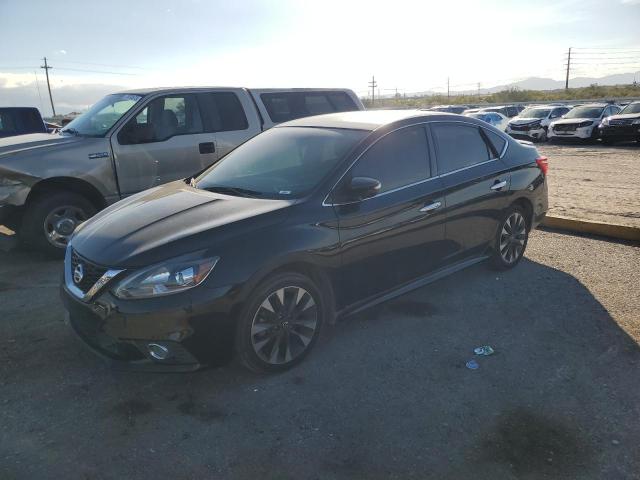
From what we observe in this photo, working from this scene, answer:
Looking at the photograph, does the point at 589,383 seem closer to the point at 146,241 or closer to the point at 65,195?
the point at 146,241

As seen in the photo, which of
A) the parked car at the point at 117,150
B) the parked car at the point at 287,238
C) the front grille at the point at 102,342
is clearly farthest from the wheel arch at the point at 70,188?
the front grille at the point at 102,342

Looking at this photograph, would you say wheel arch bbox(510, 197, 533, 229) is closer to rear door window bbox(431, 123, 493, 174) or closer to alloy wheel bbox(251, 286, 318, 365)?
rear door window bbox(431, 123, 493, 174)

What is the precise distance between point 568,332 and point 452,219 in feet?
4.15

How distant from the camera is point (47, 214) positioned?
568 cm

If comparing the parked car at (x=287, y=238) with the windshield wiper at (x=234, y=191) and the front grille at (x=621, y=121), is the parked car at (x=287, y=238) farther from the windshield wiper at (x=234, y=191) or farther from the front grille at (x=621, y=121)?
the front grille at (x=621, y=121)

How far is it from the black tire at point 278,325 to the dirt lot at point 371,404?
0.48ft

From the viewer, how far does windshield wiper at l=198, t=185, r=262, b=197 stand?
12.2ft

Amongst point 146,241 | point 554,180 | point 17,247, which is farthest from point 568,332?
point 554,180

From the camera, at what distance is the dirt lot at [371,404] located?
258cm

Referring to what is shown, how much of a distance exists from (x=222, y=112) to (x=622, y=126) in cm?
1638

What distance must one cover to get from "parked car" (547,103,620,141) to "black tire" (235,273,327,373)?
63.3ft

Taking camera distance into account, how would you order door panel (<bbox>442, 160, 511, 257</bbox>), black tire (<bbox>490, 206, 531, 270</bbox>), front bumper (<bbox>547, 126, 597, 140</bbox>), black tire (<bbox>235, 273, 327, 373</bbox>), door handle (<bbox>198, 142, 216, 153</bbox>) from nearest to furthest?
1. black tire (<bbox>235, 273, 327, 373</bbox>)
2. door panel (<bbox>442, 160, 511, 257</bbox>)
3. black tire (<bbox>490, 206, 531, 270</bbox>)
4. door handle (<bbox>198, 142, 216, 153</bbox>)
5. front bumper (<bbox>547, 126, 597, 140</bbox>)

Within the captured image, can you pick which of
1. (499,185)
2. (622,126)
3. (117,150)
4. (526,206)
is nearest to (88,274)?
(117,150)

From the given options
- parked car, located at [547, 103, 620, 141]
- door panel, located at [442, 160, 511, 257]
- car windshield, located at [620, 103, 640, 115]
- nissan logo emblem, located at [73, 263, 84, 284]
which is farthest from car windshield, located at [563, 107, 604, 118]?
nissan logo emblem, located at [73, 263, 84, 284]
